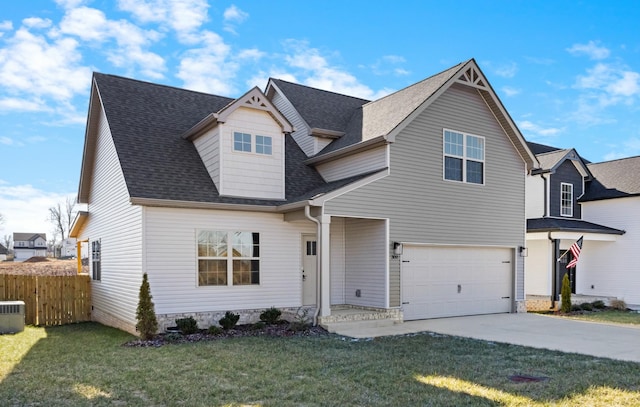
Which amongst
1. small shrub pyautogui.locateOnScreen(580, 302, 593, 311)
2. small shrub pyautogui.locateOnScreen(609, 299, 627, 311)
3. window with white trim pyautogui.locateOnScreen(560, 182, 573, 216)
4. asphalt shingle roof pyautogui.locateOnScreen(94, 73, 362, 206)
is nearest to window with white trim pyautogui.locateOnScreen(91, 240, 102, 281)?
asphalt shingle roof pyautogui.locateOnScreen(94, 73, 362, 206)

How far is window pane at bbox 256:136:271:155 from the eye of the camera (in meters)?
12.9

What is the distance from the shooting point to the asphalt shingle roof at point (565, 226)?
1819 centimetres

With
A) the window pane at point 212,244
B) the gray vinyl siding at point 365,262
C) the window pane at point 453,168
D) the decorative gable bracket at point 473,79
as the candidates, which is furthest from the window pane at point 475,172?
the window pane at point 212,244

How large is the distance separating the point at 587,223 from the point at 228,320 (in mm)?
16502

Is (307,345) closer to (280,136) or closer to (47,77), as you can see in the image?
(280,136)

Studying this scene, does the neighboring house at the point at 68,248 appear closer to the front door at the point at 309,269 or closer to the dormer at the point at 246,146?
the dormer at the point at 246,146

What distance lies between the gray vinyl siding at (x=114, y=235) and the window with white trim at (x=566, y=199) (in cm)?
1723

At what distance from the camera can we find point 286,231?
13.0 metres

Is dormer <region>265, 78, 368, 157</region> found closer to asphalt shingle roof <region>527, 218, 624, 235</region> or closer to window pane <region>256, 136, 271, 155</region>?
window pane <region>256, 136, 271, 155</region>

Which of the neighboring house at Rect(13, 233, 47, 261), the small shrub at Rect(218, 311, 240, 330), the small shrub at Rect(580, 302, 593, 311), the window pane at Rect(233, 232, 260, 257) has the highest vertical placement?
the window pane at Rect(233, 232, 260, 257)

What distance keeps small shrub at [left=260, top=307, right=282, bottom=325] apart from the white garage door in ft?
12.0

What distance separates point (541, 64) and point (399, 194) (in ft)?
27.2

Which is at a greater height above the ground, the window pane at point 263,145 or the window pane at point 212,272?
the window pane at point 263,145

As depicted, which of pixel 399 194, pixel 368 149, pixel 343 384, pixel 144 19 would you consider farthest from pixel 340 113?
pixel 343 384
